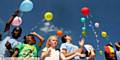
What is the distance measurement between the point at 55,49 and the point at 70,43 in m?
0.86

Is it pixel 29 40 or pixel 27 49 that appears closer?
pixel 27 49

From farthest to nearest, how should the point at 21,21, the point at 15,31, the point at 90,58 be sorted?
the point at 21,21
the point at 15,31
the point at 90,58

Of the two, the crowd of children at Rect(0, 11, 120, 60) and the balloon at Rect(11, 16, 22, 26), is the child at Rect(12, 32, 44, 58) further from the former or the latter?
the balloon at Rect(11, 16, 22, 26)

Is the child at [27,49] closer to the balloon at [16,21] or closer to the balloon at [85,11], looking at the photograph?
the balloon at [16,21]

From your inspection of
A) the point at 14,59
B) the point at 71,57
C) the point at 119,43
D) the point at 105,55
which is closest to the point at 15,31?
the point at 14,59

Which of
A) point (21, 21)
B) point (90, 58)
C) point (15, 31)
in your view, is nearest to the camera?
point (90, 58)

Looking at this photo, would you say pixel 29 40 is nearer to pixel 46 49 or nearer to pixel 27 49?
pixel 27 49

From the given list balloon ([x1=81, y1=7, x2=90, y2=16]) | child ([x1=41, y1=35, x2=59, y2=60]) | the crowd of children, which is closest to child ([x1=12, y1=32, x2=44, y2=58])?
the crowd of children

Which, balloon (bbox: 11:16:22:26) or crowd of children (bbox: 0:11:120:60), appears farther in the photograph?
balloon (bbox: 11:16:22:26)

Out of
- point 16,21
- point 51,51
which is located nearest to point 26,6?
point 16,21

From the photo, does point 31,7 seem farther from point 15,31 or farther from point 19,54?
point 19,54

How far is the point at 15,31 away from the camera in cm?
669

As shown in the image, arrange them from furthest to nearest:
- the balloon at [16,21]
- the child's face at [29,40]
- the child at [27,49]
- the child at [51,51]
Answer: the balloon at [16,21], the child's face at [29,40], the child at [27,49], the child at [51,51]

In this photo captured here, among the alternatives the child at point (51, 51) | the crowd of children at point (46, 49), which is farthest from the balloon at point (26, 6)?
the child at point (51, 51)
